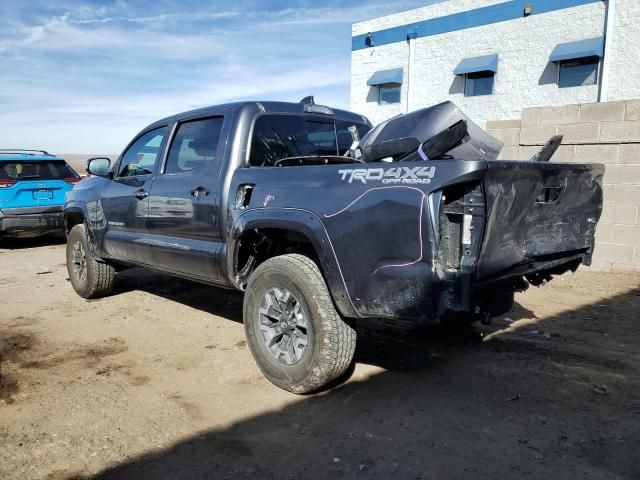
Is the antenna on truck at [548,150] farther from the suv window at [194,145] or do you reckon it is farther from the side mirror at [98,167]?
the side mirror at [98,167]

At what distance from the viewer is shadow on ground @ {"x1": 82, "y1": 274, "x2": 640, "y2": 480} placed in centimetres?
271

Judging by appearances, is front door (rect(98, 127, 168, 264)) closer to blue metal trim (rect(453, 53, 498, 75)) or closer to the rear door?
the rear door

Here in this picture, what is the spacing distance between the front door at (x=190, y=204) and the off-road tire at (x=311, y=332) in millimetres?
681

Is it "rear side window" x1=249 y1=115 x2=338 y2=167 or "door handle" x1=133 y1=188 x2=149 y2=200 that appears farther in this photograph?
"door handle" x1=133 y1=188 x2=149 y2=200

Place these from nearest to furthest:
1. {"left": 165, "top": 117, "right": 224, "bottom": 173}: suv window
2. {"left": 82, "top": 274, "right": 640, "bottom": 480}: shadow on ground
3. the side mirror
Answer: {"left": 82, "top": 274, "right": 640, "bottom": 480}: shadow on ground < {"left": 165, "top": 117, "right": 224, "bottom": 173}: suv window < the side mirror

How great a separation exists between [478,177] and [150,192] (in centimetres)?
313

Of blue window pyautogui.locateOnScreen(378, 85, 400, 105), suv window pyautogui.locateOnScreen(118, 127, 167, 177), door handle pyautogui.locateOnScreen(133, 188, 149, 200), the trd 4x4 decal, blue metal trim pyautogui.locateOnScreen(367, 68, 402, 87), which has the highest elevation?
blue metal trim pyautogui.locateOnScreen(367, 68, 402, 87)

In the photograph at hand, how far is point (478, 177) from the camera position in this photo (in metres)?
2.69

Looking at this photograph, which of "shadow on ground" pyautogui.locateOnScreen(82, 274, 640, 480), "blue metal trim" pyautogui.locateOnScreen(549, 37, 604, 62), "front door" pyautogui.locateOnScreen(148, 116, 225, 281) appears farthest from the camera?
"blue metal trim" pyautogui.locateOnScreen(549, 37, 604, 62)

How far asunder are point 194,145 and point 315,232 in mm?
1778

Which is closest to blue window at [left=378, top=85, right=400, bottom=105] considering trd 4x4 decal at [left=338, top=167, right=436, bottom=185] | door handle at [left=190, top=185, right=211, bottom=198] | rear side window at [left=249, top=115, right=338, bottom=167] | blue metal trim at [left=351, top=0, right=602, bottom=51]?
blue metal trim at [left=351, top=0, right=602, bottom=51]

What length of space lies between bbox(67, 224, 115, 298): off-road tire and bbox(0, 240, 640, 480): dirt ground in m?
0.57

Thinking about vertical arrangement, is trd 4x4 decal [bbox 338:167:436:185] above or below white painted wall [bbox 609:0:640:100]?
below

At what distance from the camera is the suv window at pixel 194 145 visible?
4277mm
